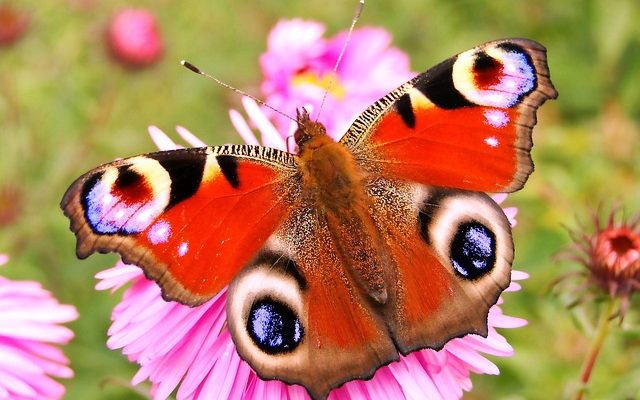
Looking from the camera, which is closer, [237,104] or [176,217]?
[176,217]

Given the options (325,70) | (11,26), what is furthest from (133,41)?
(325,70)

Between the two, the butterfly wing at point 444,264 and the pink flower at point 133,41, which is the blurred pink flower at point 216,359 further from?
the pink flower at point 133,41

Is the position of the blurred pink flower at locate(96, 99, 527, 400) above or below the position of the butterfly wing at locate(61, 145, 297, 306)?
Result: below

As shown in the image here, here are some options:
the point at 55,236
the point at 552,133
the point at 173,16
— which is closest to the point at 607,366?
the point at 552,133

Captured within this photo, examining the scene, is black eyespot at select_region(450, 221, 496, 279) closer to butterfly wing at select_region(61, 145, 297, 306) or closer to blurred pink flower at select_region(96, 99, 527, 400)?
blurred pink flower at select_region(96, 99, 527, 400)

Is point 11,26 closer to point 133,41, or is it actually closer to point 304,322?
point 133,41

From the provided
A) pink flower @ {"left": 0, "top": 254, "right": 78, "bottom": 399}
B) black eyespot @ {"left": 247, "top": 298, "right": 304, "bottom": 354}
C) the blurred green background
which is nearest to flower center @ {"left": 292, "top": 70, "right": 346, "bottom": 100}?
the blurred green background
